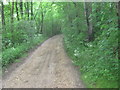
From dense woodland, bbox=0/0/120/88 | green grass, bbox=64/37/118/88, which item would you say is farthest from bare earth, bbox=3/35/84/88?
dense woodland, bbox=0/0/120/88

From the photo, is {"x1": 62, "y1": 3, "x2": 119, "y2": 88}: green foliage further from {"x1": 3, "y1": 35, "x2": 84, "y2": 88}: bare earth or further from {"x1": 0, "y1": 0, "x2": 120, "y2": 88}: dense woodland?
{"x1": 3, "y1": 35, "x2": 84, "y2": 88}: bare earth

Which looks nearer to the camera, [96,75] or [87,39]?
[96,75]

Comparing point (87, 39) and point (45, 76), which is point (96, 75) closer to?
point (45, 76)

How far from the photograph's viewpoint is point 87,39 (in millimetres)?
11836

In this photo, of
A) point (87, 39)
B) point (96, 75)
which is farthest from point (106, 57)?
point (87, 39)

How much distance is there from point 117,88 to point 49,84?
281 centimetres

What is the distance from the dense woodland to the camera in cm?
564

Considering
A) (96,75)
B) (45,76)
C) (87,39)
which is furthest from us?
(87,39)

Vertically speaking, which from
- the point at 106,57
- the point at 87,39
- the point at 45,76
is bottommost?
the point at 45,76

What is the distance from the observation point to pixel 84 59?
8.09 metres

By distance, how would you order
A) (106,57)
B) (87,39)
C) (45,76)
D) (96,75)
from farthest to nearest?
(87,39), (45,76), (96,75), (106,57)

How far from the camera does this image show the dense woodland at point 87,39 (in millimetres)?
5641

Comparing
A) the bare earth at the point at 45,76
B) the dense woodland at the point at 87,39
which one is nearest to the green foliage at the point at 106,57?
the dense woodland at the point at 87,39

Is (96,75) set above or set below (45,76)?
above
